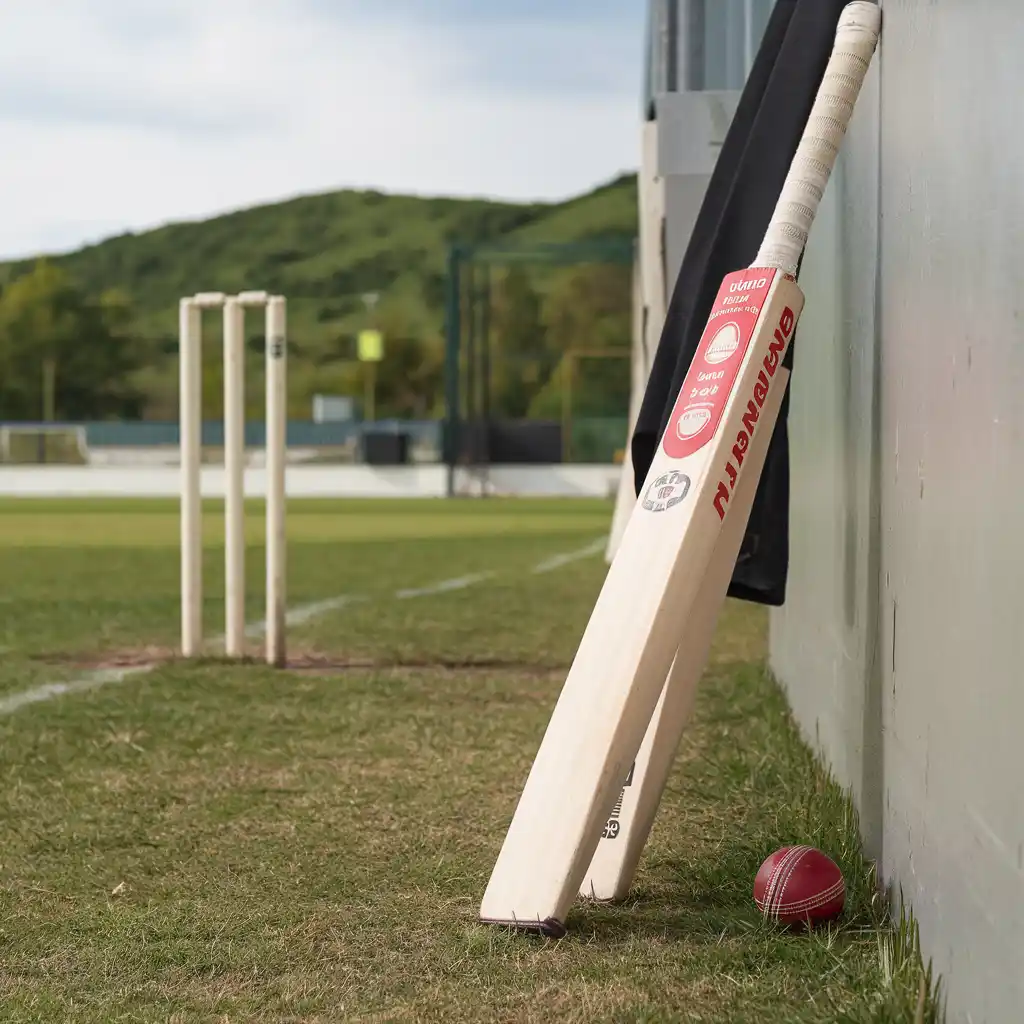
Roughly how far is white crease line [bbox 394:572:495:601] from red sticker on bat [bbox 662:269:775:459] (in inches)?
233

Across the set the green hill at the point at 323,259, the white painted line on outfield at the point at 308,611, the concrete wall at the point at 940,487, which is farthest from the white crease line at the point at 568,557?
the green hill at the point at 323,259

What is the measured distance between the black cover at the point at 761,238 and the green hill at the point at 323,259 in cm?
13631

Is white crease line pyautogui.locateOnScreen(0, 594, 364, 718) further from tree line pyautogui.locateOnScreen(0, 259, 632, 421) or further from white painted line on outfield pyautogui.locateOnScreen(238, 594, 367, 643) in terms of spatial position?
tree line pyautogui.locateOnScreen(0, 259, 632, 421)

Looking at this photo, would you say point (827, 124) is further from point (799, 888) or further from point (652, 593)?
point (799, 888)

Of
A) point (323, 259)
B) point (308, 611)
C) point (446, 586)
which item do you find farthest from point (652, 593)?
point (323, 259)

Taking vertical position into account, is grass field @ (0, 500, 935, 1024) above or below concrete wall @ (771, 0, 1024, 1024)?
below

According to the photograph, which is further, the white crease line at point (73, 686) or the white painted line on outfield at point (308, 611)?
the white painted line on outfield at point (308, 611)

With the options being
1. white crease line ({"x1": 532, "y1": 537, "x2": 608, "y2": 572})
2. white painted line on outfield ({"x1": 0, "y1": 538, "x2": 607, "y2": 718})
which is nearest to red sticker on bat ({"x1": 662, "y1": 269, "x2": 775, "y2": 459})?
white painted line on outfield ({"x1": 0, "y1": 538, "x2": 607, "y2": 718})

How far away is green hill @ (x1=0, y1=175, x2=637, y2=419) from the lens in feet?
489

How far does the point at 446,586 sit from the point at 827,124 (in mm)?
6758

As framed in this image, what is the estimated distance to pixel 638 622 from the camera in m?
2.29

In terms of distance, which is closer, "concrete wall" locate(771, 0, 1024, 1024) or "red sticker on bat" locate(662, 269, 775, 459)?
"concrete wall" locate(771, 0, 1024, 1024)

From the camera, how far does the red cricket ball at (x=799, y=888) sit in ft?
7.45

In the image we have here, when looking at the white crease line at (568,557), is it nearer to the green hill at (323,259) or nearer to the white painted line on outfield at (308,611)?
the white painted line on outfield at (308,611)
